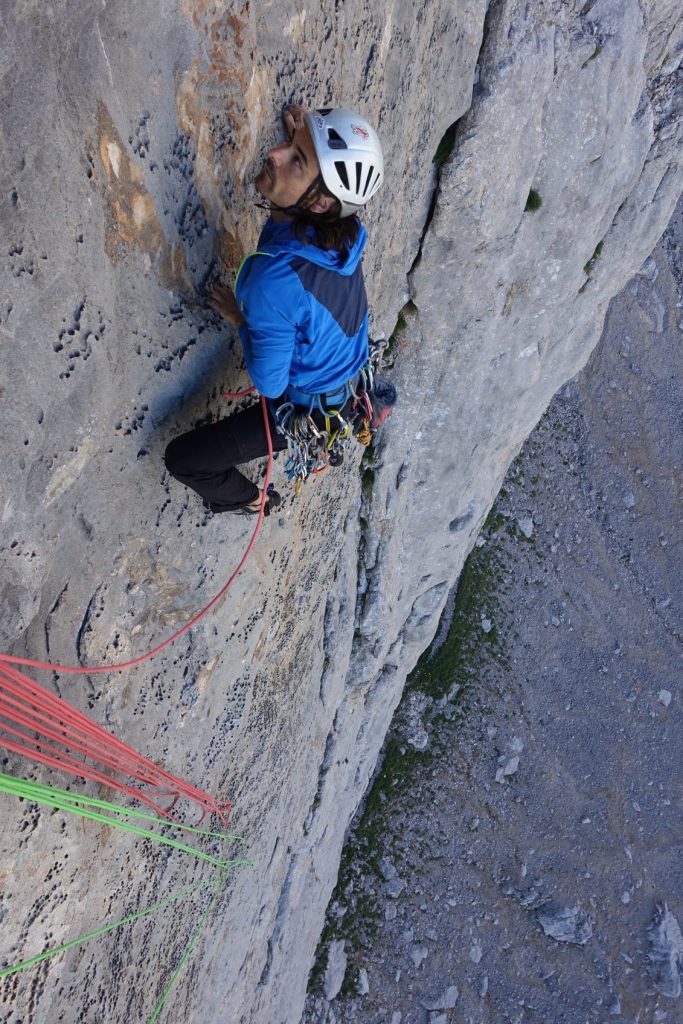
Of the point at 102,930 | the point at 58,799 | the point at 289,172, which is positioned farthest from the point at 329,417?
the point at 102,930

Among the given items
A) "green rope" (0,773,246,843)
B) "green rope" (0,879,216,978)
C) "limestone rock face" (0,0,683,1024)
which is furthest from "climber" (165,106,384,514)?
"green rope" (0,879,216,978)

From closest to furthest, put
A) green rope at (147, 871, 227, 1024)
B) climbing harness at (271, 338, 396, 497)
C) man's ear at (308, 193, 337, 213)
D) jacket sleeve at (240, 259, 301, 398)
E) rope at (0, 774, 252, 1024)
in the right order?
jacket sleeve at (240, 259, 301, 398) → man's ear at (308, 193, 337, 213) → rope at (0, 774, 252, 1024) → climbing harness at (271, 338, 396, 497) → green rope at (147, 871, 227, 1024)

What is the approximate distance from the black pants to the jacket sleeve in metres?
0.43

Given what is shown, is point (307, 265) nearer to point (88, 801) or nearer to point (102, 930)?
point (88, 801)

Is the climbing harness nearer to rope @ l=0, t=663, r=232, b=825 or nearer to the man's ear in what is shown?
the man's ear

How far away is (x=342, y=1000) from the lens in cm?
1239

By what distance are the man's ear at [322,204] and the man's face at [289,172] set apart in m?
0.09

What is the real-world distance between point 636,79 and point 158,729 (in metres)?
7.33

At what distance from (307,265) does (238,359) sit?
44.2 inches

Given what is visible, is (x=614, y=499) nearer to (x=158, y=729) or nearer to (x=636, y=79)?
(x=636, y=79)

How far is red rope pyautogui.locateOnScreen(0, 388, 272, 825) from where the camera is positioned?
3.42 m

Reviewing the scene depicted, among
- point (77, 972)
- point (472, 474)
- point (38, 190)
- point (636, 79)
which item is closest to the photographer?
point (38, 190)

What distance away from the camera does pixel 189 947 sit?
19.9ft

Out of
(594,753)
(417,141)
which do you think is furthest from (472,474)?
(594,753)
